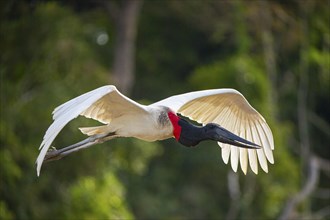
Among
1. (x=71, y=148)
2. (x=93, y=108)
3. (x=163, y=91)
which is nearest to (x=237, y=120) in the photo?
(x=93, y=108)

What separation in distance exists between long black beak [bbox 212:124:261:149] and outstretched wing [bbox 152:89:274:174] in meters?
0.56

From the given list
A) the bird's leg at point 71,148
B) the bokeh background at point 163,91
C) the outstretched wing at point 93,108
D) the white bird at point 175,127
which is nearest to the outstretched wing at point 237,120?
the white bird at point 175,127

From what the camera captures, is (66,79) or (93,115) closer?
(93,115)

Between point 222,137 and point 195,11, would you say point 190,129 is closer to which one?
point 222,137

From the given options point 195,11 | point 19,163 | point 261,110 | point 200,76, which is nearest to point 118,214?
point 19,163

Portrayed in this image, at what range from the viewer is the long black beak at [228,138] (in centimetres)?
1177

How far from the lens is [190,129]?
11.9 m

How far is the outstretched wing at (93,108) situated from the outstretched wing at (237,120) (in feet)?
2.23

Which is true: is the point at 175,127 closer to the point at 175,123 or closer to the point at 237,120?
the point at 175,123

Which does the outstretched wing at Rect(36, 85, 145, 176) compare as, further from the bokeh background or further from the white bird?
the bokeh background

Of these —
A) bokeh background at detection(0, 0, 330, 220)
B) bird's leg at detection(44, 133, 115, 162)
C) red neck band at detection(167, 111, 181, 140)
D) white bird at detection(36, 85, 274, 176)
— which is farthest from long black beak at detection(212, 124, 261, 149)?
bokeh background at detection(0, 0, 330, 220)

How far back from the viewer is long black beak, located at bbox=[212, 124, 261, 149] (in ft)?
38.6

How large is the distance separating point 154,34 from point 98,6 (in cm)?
272

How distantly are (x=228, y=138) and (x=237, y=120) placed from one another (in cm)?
99
